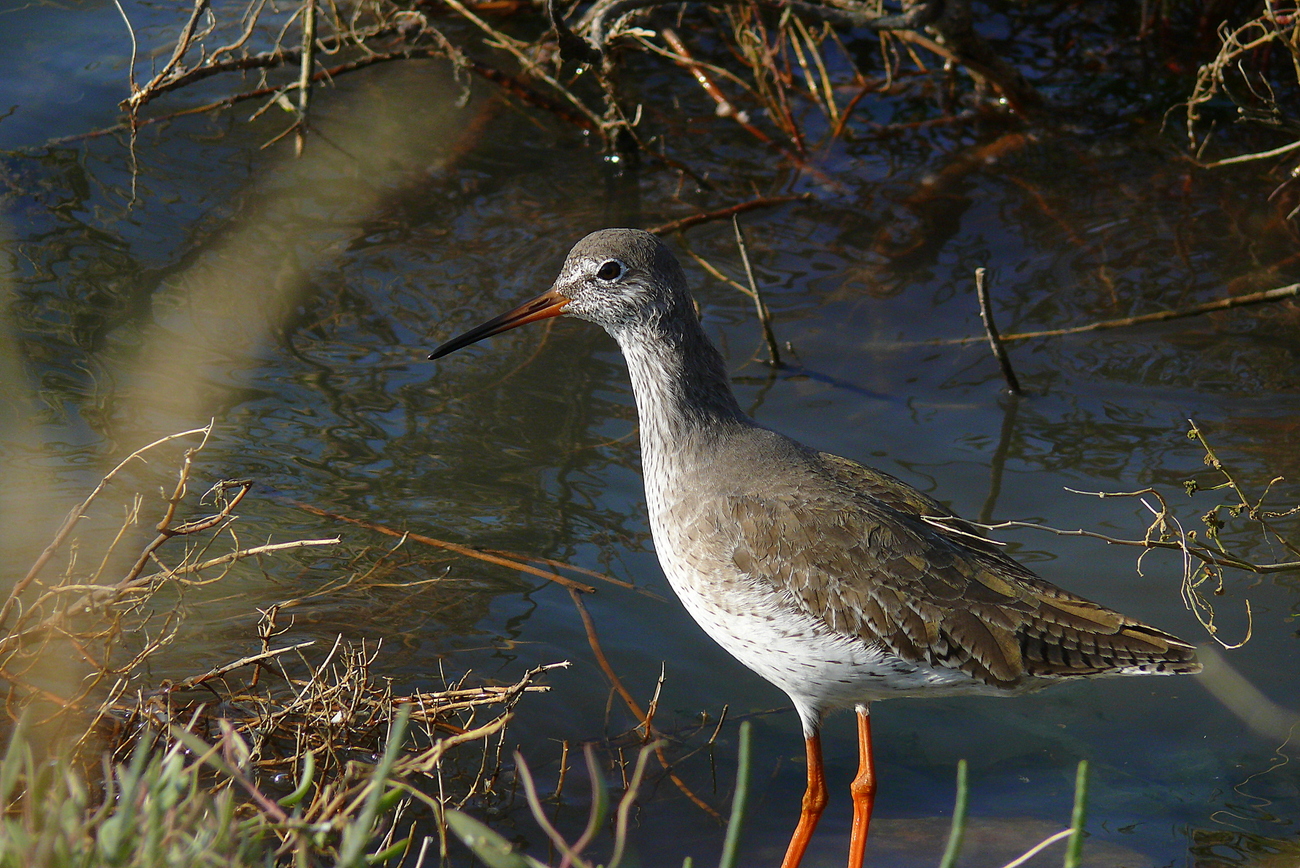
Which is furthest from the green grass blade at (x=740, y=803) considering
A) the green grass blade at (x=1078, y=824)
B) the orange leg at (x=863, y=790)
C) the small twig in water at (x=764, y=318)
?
the small twig in water at (x=764, y=318)

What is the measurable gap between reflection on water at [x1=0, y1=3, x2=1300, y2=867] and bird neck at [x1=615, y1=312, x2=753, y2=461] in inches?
41.9

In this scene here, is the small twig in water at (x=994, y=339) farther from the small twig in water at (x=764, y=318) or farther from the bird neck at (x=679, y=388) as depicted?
the bird neck at (x=679, y=388)

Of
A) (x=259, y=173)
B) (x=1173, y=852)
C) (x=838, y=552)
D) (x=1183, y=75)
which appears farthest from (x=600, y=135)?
(x=1173, y=852)

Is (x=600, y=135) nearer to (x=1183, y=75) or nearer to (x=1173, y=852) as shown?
(x=1183, y=75)

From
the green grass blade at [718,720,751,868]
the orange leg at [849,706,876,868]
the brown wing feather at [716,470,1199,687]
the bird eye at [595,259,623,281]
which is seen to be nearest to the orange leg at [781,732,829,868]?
the orange leg at [849,706,876,868]

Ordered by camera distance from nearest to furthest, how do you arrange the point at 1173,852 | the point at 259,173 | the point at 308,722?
the point at 308,722 < the point at 1173,852 < the point at 259,173

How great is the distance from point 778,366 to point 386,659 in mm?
2924

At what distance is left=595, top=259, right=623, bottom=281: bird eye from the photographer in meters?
4.61

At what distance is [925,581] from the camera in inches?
159

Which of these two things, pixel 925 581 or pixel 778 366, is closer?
pixel 925 581

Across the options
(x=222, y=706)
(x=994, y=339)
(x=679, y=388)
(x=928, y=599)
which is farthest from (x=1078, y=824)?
(x=994, y=339)

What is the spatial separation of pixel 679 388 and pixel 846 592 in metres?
1.03

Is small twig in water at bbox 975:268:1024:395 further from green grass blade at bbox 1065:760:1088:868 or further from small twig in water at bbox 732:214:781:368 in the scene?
green grass blade at bbox 1065:760:1088:868

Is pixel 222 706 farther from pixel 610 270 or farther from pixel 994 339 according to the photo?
pixel 994 339
